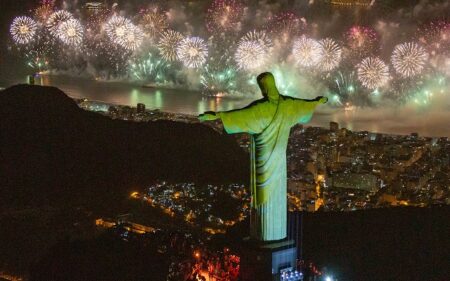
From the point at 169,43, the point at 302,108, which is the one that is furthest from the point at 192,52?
the point at 302,108

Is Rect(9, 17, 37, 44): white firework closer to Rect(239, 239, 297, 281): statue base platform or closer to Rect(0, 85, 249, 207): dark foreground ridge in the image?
Rect(0, 85, 249, 207): dark foreground ridge

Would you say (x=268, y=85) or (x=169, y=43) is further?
(x=169, y=43)

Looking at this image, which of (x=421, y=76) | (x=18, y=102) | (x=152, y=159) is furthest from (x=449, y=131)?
(x=18, y=102)

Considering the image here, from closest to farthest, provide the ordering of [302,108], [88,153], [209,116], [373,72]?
[209,116] → [302,108] → [88,153] → [373,72]

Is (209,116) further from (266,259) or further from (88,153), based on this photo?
(88,153)

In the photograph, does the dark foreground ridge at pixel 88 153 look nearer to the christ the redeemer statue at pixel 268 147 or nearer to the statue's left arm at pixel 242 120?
the christ the redeemer statue at pixel 268 147

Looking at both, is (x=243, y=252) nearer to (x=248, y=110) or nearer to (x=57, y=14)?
(x=248, y=110)

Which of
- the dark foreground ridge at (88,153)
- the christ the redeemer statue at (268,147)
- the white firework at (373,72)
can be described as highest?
the white firework at (373,72)

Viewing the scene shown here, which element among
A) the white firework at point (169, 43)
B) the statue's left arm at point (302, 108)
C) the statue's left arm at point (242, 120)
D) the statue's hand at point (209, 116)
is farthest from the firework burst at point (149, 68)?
the statue's hand at point (209, 116)
